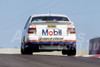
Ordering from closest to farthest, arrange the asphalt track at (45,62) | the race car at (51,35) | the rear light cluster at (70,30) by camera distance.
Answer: the asphalt track at (45,62) < the race car at (51,35) < the rear light cluster at (70,30)

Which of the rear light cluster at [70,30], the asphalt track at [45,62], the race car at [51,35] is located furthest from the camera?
the rear light cluster at [70,30]

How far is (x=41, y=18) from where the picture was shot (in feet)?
50.8

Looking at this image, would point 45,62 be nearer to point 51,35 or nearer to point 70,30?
point 51,35

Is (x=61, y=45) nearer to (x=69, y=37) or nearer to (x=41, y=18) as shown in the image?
(x=69, y=37)

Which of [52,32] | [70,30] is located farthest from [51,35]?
[70,30]

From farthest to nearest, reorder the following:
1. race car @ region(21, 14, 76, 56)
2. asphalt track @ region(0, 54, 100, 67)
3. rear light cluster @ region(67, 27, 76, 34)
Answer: rear light cluster @ region(67, 27, 76, 34) < race car @ region(21, 14, 76, 56) < asphalt track @ region(0, 54, 100, 67)

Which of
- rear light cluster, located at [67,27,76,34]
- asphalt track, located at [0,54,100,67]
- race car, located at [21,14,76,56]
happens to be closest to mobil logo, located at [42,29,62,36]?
race car, located at [21,14,76,56]

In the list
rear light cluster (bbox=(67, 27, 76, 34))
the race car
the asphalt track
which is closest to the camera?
the asphalt track

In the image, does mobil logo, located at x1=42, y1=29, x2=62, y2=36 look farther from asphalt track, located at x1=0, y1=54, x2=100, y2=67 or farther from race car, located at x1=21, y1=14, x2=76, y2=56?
asphalt track, located at x1=0, y1=54, x2=100, y2=67

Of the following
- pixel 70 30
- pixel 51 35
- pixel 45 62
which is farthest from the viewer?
pixel 70 30

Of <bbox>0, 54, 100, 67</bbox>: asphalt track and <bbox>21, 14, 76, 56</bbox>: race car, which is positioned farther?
<bbox>21, 14, 76, 56</bbox>: race car

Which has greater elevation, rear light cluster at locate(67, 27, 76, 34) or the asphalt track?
rear light cluster at locate(67, 27, 76, 34)

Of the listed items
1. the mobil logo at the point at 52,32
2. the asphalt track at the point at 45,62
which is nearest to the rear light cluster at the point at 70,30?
the mobil logo at the point at 52,32

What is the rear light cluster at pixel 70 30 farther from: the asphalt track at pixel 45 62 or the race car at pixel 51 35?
the asphalt track at pixel 45 62
